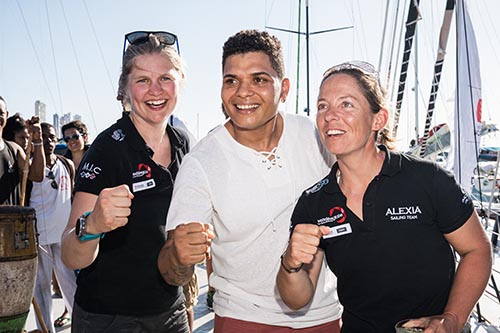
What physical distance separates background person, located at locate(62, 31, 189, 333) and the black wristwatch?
81 millimetres

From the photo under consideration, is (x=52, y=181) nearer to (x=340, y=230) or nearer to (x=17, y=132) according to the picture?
(x=17, y=132)

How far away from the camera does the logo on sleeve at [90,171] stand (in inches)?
80.1

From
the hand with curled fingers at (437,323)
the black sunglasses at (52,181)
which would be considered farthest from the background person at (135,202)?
the black sunglasses at (52,181)

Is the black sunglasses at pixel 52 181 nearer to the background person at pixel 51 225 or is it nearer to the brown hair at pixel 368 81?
the background person at pixel 51 225

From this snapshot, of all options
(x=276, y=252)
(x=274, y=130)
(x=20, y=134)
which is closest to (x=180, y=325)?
(x=276, y=252)

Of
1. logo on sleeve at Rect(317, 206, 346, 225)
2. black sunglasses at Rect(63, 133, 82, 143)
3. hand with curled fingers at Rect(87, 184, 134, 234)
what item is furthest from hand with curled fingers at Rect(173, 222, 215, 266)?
→ black sunglasses at Rect(63, 133, 82, 143)

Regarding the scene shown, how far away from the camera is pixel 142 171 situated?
219cm

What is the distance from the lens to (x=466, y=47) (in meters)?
6.33

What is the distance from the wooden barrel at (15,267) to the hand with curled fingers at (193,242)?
110 centimetres

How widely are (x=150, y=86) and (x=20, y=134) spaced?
299cm

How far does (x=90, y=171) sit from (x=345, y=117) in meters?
1.07

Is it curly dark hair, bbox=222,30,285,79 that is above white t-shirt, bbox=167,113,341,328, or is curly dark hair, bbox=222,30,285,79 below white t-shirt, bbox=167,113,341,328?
above

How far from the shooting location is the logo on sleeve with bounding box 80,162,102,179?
2035 millimetres

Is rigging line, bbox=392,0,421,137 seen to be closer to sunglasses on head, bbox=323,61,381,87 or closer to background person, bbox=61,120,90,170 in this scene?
background person, bbox=61,120,90,170
